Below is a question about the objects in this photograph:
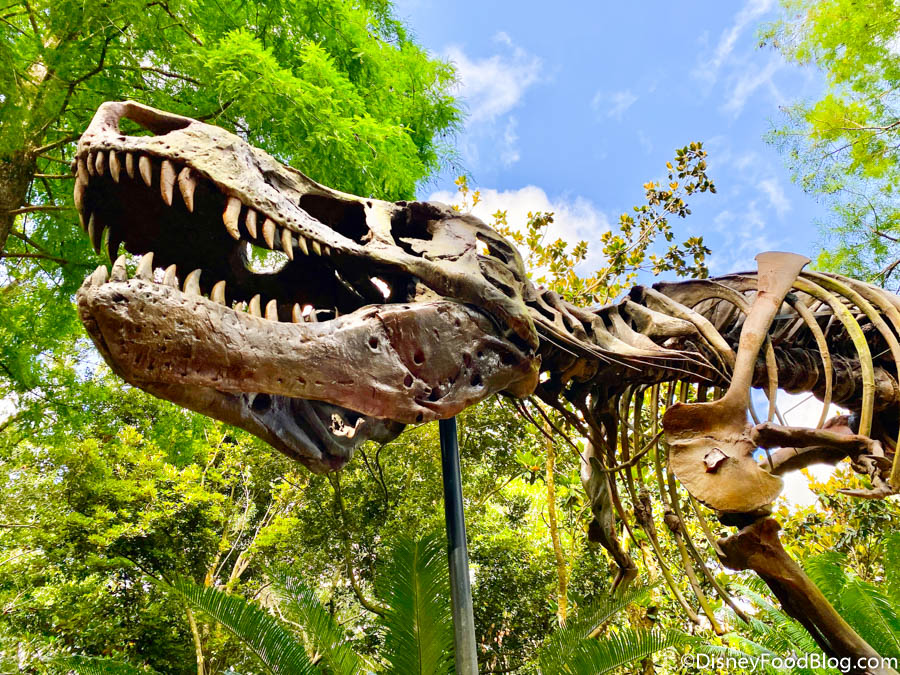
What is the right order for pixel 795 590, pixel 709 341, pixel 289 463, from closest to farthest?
pixel 795 590, pixel 709 341, pixel 289 463

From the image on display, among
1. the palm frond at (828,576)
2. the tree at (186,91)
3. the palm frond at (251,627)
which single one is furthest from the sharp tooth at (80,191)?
the palm frond at (828,576)

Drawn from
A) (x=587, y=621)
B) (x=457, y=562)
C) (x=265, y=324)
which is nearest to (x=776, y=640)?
(x=587, y=621)

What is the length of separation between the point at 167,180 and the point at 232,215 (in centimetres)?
16

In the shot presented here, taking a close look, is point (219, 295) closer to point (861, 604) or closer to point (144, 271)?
point (144, 271)

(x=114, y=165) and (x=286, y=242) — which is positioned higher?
(x=114, y=165)

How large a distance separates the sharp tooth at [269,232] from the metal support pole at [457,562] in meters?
0.98

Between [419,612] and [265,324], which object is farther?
[419,612]

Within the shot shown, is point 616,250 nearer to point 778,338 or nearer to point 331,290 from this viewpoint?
point 778,338

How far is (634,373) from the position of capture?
7.80 ft

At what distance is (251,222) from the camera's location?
1458 millimetres

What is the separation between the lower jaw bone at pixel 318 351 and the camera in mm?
1210

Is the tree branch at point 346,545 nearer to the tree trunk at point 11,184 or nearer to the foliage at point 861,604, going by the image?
the tree trunk at point 11,184

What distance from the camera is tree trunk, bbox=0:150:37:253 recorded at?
3918 millimetres

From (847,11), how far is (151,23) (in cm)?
753
